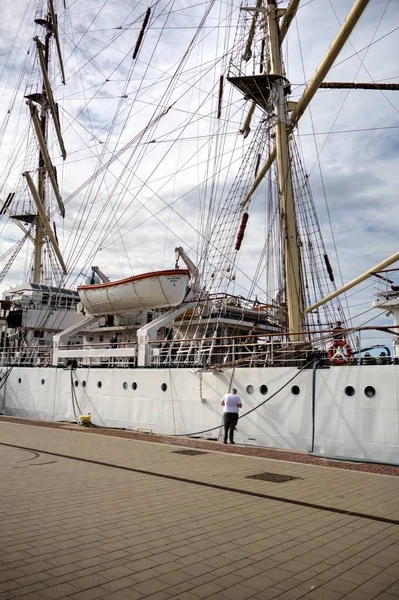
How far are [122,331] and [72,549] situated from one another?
18.3m

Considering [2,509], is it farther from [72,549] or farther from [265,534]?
[265,534]

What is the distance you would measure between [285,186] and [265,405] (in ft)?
25.9

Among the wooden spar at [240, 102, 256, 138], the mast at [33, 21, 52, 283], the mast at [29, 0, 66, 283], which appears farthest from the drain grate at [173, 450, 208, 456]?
the mast at [33, 21, 52, 283]

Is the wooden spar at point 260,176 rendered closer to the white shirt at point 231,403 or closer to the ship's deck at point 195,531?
the white shirt at point 231,403

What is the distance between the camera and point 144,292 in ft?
60.9

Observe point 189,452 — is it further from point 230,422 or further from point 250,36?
point 250,36

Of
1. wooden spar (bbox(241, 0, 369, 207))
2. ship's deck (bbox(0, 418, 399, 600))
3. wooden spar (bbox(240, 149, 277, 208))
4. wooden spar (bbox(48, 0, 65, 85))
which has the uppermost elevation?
wooden spar (bbox(48, 0, 65, 85))

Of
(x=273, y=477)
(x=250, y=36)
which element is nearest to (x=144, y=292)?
(x=273, y=477)

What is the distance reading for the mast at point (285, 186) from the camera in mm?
15531

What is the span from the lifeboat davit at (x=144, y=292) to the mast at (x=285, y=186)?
13.3 ft

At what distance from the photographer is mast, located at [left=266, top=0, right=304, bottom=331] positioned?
15531 millimetres

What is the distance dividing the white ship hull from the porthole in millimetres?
58

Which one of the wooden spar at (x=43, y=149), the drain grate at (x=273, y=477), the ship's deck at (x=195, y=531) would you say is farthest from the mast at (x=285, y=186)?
the wooden spar at (x=43, y=149)

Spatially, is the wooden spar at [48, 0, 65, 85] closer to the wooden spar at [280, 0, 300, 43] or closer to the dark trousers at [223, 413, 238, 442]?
the wooden spar at [280, 0, 300, 43]
